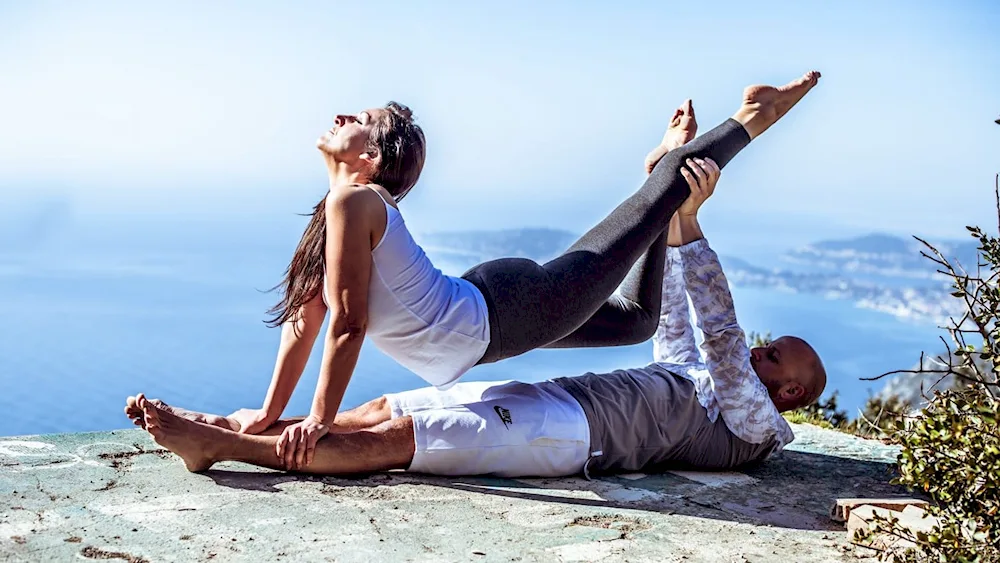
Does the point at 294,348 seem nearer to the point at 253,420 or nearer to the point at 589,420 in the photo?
the point at 253,420

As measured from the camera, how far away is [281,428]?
10.5 feet

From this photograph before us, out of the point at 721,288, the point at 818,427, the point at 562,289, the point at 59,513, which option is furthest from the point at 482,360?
the point at 818,427

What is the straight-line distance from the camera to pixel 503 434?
10.2 ft

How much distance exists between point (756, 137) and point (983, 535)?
1943 mm

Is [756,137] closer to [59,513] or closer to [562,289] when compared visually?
[562,289]

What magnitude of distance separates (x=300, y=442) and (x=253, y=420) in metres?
0.32

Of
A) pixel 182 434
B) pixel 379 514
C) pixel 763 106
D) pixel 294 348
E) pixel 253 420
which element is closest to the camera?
pixel 379 514

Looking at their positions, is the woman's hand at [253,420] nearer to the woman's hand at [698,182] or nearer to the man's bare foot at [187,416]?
the man's bare foot at [187,416]

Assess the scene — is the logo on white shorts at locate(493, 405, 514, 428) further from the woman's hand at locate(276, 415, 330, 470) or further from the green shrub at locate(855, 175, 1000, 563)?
the green shrub at locate(855, 175, 1000, 563)

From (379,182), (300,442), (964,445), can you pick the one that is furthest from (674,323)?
(964,445)

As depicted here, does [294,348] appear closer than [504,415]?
No

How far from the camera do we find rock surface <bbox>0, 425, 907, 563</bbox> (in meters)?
2.40

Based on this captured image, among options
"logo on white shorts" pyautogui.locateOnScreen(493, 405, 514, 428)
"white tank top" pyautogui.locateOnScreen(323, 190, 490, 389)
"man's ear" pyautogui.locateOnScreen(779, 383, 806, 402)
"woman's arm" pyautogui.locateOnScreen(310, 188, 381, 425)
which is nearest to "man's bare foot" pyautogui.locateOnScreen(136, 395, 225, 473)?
"woman's arm" pyautogui.locateOnScreen(310, 188, 381, 425)

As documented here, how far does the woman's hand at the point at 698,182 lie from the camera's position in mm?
3459
